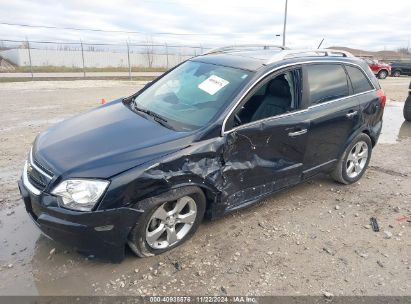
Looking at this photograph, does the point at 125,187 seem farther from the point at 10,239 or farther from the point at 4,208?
the point at 4,208

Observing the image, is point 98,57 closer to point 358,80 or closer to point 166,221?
point 358,80

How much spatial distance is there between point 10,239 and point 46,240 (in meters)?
0.37

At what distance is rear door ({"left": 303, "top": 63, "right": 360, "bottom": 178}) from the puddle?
3273 mm

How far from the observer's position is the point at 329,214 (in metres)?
4.16

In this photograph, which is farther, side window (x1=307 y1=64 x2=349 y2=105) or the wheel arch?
the wheel arch

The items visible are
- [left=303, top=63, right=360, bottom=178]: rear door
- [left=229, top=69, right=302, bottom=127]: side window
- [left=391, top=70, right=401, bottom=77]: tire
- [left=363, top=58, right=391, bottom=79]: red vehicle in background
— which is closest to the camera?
[left=229, top=69, right=302, bottom=127]: side window

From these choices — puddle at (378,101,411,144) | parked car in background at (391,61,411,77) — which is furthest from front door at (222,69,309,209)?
parked car in background at (391,61,411,77)

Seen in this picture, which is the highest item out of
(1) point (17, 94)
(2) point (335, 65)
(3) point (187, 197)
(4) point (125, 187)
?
(2) point (335, 65)

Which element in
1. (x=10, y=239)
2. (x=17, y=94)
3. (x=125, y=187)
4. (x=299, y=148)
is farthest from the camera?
(x=17, y=94)

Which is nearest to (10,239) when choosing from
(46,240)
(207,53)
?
(46,240)

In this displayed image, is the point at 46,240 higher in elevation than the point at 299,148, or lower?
lower

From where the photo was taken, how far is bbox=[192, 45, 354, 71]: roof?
385cm

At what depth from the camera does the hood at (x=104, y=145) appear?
2844 mm

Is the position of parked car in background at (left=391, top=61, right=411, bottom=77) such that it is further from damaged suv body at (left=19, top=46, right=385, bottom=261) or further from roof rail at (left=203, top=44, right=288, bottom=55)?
roof rail at (left=203, top=44, right=288, bottom=55)
